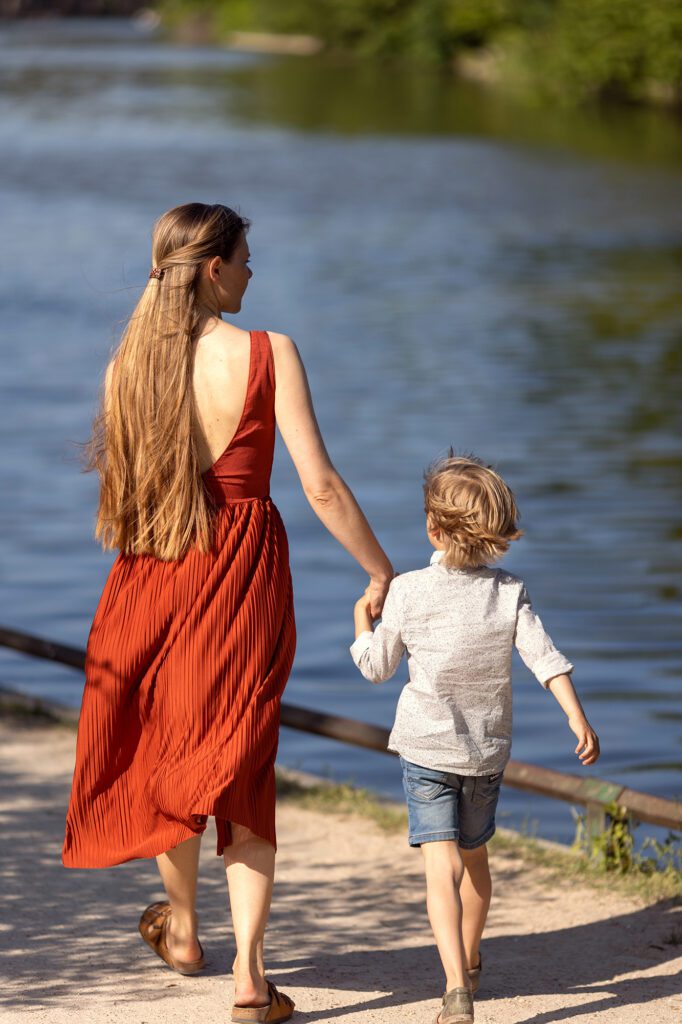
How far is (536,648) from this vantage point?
411 cm

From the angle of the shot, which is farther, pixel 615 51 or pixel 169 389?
pixel 615 51

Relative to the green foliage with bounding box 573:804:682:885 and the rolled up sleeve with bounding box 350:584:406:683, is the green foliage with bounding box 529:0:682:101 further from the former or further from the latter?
the rolled up sleeve with bounding box 350:584:406:683

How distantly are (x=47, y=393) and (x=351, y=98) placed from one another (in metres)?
41.9

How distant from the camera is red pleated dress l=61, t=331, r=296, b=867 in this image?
13.9 ft

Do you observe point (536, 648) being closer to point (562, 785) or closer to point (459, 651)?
point (459, 651)

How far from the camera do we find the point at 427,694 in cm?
416

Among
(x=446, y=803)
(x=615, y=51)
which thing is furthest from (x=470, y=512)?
(x=615, y=51)

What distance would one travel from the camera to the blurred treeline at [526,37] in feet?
173

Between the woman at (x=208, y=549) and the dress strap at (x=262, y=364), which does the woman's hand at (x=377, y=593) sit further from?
the dress strap at (x=262, y=364)

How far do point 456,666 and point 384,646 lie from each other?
6.8 inches

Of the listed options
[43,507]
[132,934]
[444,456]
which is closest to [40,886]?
[132,934]

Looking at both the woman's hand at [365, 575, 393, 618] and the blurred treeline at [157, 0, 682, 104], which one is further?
the blurred treeline at [157, 0, 682, 104]

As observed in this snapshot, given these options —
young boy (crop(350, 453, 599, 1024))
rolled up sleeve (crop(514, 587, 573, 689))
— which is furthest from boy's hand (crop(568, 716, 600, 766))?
rolled up sleeve (crop(514, 587, 573, 689))

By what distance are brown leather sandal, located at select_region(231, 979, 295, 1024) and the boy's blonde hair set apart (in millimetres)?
1118
